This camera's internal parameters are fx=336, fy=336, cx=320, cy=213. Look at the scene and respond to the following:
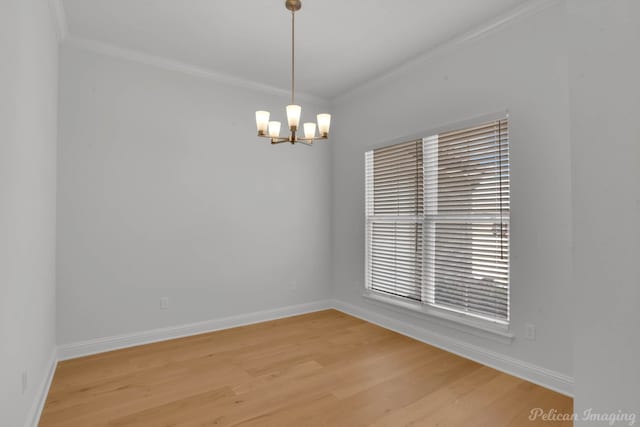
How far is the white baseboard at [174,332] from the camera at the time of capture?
10.4ft

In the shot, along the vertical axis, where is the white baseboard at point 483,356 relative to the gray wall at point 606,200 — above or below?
below

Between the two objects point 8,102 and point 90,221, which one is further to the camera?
point 90,221

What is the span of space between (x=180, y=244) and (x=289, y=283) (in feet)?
4.92

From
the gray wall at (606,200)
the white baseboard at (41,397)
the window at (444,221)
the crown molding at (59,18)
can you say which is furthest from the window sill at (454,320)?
the crown molding at (59,18)

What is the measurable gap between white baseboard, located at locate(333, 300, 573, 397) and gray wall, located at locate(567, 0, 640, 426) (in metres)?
1.28

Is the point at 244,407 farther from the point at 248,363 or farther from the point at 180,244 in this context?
the point at 180,244

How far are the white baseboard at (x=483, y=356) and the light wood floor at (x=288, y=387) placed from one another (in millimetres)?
87

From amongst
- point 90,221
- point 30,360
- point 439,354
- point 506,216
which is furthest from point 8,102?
point 439,354

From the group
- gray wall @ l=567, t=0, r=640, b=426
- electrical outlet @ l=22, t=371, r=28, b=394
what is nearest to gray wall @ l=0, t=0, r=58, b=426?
electrical outlet @ l=22, t=371, r=28, b=394

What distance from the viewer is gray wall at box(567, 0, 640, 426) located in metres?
1.37

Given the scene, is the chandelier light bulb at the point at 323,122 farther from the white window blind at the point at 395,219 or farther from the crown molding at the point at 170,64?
the crown molding at the point at 170,64

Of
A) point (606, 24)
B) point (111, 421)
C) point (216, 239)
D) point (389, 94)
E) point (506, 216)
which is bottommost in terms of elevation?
point (111, 421)

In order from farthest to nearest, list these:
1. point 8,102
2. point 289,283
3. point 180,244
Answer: point 289,283 < point 180,244 < point 8,102

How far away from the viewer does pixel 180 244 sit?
3723 millimetres
